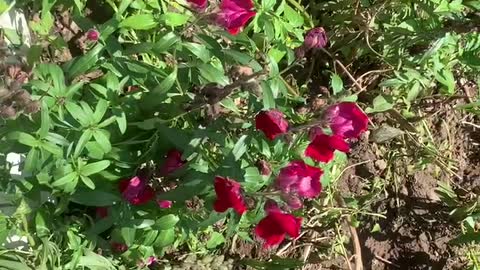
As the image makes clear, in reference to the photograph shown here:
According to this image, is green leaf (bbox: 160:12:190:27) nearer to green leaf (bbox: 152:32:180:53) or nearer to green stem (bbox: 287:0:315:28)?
green leaf (bbox: 152:32:180:53)

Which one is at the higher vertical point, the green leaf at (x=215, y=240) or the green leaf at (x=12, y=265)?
the green leaf at (x=12, y=265)

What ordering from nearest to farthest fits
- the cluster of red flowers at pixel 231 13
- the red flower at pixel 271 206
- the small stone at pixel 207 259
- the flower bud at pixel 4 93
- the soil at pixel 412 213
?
the flower bud at pixel 4 93 < the red flower at pixel 271 206 < the cluster of red flowers at pixel 231 13 < the small stone at pixel 207 259 < the soil at pixel 412 213

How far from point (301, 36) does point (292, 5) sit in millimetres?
228

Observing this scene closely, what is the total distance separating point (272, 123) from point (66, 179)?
568mm

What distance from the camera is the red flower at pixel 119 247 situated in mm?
2047

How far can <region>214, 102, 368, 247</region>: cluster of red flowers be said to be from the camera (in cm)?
160

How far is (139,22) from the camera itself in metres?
2.01

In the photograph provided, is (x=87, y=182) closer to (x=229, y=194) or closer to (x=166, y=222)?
(x=166, y=222)

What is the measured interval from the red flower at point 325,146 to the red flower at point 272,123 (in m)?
0.10

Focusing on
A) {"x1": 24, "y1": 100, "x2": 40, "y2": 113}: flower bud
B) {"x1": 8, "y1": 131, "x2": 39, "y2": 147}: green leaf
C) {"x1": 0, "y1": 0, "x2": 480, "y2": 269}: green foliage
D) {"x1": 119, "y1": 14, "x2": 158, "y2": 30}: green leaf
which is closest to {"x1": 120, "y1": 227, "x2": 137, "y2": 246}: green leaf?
{"x1": 0, "y1": 0, "x2": 480, "y2": 269}: green foliage

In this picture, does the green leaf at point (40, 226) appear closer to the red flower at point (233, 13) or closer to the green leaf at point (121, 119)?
the green leaf at point (121, 119)

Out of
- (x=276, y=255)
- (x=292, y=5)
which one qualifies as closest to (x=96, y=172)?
(x=276, y=255)

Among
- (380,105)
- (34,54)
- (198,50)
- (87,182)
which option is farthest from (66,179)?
(380,105)

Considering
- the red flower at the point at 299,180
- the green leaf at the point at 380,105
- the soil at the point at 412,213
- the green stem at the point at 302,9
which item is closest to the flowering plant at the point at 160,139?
the red flower at the point at 299,180
